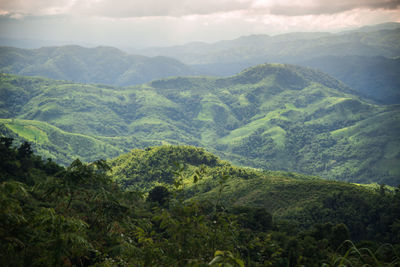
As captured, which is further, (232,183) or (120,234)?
(232,183)

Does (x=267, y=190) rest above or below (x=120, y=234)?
below

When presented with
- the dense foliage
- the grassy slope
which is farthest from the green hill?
the dense foliage

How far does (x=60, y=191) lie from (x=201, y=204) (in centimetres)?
507

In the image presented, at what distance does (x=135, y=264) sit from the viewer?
29.6 feet

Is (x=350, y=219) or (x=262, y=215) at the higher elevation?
(x=262, y=215)

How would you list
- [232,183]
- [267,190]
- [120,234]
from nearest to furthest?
[120,234]
[267,190]
[232,183]

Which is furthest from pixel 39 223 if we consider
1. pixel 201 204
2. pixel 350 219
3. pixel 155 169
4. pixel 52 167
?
pixel 155 169

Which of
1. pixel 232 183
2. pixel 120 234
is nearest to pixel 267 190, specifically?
pixel 232 183

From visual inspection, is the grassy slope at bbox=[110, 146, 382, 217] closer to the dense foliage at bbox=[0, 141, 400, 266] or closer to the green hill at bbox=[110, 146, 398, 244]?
the green hill at bbox=[110, 146, 398, 244]

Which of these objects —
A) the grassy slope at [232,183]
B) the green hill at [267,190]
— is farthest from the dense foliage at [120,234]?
the grassy slope at [232,183]

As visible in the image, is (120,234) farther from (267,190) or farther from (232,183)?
(232,183)

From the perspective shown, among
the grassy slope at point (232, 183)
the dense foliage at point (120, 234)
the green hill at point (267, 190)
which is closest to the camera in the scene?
the dense foliage at point (120, 234)

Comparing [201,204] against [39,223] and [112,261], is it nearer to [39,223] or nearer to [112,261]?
[112,261]

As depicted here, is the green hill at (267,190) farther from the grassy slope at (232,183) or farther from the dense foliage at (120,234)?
the dense foliage at (120,234)
